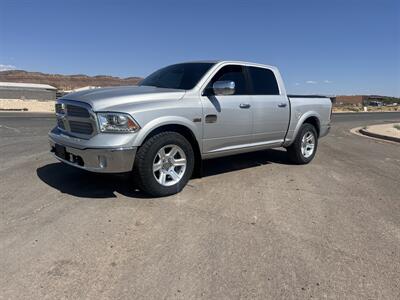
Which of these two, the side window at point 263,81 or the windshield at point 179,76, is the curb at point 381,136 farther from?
the windshield at point 179,76

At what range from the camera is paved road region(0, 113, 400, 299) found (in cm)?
301

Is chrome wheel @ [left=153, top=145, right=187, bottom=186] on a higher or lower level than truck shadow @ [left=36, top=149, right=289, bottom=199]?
higher

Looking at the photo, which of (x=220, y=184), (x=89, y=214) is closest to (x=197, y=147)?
(x=220, y=184)

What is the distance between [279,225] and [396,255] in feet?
3.89

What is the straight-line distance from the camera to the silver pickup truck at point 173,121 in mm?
4703

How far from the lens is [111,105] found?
4.75 m

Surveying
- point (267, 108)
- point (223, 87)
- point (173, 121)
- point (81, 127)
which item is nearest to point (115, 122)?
point (81, 127)

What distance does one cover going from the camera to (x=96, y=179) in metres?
5.82

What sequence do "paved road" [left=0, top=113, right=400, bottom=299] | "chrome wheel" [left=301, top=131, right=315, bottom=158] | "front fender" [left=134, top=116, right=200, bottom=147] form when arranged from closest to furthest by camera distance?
"paved road" [left=0, top=113, right=400, bottom=299], "front fender" [left=134, top=116, right=200, bottom=147], "chrome wheel" [left=301, top=131, right=315, bottom=158]

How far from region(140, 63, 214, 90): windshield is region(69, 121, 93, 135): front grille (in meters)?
1.58

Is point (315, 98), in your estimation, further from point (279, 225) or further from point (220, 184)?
point (279, 225)

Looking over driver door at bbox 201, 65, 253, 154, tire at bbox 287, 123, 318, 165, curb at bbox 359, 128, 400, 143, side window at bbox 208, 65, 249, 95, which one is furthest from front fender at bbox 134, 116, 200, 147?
curb at bbox 359, 128, 400, 143

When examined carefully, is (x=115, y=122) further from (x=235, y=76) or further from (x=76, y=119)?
(x=235, y=76)

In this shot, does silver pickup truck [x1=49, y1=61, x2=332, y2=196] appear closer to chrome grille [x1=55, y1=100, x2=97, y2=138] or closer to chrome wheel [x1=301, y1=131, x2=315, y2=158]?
chrome grille [x1=55, y1=100, x2=97, y2=138]
